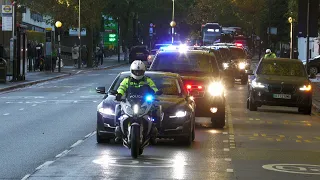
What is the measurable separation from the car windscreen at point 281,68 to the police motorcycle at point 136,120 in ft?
46.1

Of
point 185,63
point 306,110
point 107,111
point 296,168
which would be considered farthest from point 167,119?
point 306,110

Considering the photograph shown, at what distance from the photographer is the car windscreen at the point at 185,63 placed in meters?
24.0

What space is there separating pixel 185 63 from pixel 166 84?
5069 mm

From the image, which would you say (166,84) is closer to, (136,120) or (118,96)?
(118,96)

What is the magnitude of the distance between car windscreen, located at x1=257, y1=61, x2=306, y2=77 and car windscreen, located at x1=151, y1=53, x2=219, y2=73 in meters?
6.22

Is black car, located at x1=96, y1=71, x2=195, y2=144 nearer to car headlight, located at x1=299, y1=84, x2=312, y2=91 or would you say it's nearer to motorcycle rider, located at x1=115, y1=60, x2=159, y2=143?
motorcycle rider, located at x1=115, y1=60, x2=159, y2=143

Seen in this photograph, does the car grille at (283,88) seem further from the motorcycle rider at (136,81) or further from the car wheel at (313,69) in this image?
Result: the car wheel at (313,69)

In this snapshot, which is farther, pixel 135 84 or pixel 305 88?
pixel 305 88

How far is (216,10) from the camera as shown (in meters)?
124

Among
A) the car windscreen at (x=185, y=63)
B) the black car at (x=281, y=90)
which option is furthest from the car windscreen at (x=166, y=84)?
the black car at (x=281, y=90)

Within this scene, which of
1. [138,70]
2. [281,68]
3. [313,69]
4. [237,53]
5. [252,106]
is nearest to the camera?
[138,70]

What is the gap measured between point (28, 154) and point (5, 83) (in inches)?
1104

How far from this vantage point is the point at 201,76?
23.2 meters

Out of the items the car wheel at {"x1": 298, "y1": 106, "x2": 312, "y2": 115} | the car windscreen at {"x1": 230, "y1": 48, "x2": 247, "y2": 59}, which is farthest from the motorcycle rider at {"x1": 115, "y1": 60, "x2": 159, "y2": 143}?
the car windscreen at {"x1": 230, "y1": 48, "x2": 247, "y2": 59}
